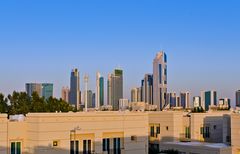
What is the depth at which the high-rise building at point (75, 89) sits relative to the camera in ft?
223

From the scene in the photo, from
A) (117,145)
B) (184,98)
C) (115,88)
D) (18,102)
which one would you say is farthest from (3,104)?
(184,98)

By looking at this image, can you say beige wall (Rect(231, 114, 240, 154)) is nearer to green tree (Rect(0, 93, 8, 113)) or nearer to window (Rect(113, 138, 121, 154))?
window (Rect(113, 138, 121, 154))

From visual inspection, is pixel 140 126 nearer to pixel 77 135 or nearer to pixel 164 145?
pixel 77 135

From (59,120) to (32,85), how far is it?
6419 cm

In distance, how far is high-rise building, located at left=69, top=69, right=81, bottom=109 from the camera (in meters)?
68.0

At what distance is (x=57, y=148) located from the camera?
28.0 meters

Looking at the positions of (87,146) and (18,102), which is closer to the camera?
(87,146)

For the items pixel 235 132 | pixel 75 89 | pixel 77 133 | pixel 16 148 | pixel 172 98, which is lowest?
pixel 235 132

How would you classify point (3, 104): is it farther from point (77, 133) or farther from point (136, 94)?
point (136, 94)

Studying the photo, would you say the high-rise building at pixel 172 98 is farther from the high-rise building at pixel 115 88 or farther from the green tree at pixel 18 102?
the green tree at pixel 18 102

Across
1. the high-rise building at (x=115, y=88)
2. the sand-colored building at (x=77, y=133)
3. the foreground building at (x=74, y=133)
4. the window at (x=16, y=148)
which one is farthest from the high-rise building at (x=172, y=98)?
the window at (x=16, y=148)

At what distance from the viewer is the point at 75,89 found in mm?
77562

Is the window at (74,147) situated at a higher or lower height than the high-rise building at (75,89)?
lower

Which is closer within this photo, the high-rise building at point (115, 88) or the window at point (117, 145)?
the window at point (117, 145)
